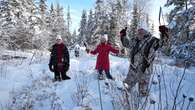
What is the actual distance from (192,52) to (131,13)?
3291 cm

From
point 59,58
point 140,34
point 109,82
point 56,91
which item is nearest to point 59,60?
point 59,58

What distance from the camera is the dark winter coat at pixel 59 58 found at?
388 inches

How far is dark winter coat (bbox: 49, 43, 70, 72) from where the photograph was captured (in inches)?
388

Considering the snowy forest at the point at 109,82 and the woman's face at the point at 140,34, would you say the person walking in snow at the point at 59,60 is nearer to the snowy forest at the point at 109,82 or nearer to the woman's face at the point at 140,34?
the snowy forest at the point at 109,82

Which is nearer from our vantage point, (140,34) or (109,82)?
(109,82)

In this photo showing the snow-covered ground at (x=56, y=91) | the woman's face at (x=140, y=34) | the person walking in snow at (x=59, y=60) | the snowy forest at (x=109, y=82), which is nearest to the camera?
the snowy forest at (x=109, y=82)

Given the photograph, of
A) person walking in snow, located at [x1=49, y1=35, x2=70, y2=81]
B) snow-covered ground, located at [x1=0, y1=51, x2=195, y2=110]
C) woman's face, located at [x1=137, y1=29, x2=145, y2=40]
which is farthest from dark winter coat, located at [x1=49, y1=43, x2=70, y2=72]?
woman's face, located at [x1=137, y1=29, x2=145, y2=40]

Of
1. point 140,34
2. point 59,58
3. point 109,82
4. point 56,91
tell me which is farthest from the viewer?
point 59,58

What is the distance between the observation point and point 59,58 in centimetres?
988

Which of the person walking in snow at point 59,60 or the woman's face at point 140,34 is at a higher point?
the woman's face at point 140,34

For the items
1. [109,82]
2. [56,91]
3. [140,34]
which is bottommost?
[56,91]

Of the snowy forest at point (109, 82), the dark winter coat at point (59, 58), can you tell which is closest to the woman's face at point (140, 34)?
the snowy forest at point (109, 82)

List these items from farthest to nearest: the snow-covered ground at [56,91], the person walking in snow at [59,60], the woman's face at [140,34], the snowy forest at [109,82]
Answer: the person walking in snow at [59,60]
the snow-covered ground at [56,91]
the woman's face at [140,34]
the snowy forest at [109,82]

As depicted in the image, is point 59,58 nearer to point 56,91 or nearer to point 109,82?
point 56,91
